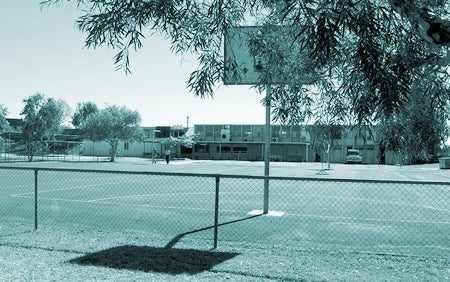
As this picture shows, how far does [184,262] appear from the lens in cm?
639

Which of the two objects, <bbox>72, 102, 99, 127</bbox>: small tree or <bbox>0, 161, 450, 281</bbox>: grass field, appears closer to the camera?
<bbox>0, 161, 450, 281</bbox>: grass field

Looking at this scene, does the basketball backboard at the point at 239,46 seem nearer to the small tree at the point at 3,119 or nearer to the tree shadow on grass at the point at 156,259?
the tree shadow on grass at the point at 156,259

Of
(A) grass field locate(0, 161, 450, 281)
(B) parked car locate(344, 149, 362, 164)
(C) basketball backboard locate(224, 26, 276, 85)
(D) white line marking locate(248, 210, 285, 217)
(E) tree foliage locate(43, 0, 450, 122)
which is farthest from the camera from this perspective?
(B) parked car locate(344, 149, 362, 164)

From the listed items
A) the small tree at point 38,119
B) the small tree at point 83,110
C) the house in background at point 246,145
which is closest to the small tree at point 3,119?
the small tree at point 38,119

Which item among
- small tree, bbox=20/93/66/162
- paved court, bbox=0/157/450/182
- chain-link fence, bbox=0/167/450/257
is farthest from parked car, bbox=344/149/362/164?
chain-link fence, bbox=0/167/450/257

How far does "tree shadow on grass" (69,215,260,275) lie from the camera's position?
6.07 m

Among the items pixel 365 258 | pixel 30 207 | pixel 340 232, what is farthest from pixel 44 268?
pixel 30 207

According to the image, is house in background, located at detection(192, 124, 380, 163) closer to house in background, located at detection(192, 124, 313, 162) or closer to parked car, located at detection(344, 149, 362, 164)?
house in background, located at detection(192, 124, 313, 162)

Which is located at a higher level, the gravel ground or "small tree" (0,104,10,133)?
"small tree" (0,104,10,133)

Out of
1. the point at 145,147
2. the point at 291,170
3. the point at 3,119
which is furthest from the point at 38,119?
the point at 145,147

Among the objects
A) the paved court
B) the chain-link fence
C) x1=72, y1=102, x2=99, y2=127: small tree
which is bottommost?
the paved court

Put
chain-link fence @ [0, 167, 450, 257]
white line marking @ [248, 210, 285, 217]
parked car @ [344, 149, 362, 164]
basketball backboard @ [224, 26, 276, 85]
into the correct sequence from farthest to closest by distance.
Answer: parked car @ [344, 149, 362, 164]
white line marking @ [248, 210, 285, 217]
chain-link fence @ [0, 167, 450, 257]
basketball backboard @ [224, 26, 276, 85]

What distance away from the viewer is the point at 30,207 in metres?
12.7

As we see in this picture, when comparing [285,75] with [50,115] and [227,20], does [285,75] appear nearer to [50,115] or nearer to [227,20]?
[227,20]
